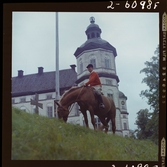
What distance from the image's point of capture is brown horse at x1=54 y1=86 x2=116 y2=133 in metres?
5.22

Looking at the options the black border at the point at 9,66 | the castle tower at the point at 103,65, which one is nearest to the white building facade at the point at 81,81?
the castle tower at the point at 103,65

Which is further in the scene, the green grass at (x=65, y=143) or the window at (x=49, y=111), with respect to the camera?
the window at (x=49, y=111)

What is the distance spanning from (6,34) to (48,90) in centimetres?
103

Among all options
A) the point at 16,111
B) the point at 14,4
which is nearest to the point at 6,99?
the point at 16,111

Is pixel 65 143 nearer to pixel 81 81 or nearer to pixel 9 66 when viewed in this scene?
pixel 81 81

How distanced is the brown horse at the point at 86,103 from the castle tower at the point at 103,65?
9 centimetres

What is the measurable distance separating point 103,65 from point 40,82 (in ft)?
3.22

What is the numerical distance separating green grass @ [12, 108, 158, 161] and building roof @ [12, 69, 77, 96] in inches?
13.9

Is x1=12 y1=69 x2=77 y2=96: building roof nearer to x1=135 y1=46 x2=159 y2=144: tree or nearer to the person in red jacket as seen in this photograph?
the person in red jacket

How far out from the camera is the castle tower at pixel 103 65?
5.20 m

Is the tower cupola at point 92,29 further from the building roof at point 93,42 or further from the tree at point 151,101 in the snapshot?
the tree at point 151,101

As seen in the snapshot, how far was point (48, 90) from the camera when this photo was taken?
532 cm

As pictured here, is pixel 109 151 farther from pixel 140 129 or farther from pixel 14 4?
pixel 14 4

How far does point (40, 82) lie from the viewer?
5.30 m
